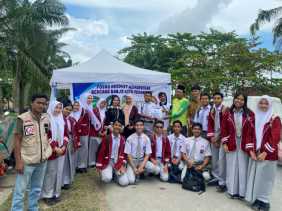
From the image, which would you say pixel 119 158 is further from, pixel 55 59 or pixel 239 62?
pixel 55 59

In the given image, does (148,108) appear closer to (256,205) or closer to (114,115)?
(114,115)

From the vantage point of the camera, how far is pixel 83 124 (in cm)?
784

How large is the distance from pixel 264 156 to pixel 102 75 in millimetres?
4955

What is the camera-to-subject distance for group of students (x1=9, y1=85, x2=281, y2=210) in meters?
5.78

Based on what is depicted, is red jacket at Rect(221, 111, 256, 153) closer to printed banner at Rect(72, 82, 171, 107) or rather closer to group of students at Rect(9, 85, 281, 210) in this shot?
group of students at Rect(9, 85, 281, 210)

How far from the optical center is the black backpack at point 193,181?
6.67m

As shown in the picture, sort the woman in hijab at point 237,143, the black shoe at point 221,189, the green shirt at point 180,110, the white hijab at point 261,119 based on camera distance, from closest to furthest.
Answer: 1. the white hijab at point 261,119
2. the woman in hijab at point 237,143
3. the black shoe at point 221,189
4. the green shirt at point 180,110

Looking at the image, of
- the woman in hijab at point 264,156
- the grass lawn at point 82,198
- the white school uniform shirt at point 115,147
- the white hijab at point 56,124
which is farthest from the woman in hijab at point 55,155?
the woman in hijab at point 264,156

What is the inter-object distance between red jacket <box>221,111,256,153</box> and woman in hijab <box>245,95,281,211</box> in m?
0.08

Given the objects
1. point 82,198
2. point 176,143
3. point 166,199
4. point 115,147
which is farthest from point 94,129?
point 166,199

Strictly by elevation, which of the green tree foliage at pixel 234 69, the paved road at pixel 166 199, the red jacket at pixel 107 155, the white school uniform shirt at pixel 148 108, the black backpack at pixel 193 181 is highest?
the green tree foliage at pixel 234 69

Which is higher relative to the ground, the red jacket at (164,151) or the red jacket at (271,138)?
the red jacket at (271,138)

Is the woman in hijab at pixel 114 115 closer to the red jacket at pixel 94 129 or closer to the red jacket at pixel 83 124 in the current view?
the red jacket at pixel 94 129

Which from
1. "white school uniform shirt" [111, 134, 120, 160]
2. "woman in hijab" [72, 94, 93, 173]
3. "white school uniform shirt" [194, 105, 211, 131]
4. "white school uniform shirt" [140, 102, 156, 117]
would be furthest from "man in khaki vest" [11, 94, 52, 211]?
"white school uniform shirt" [140, 102, 156, 117]
